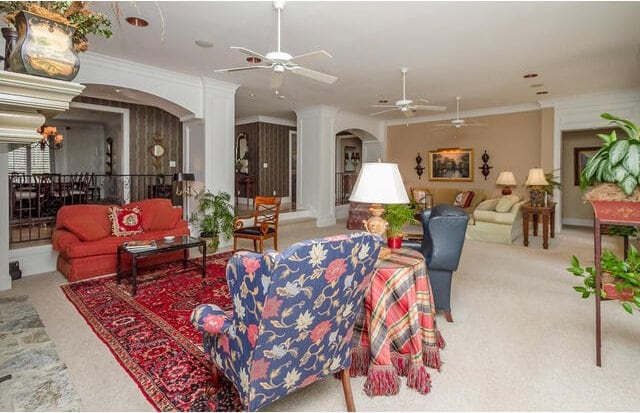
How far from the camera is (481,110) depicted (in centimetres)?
849

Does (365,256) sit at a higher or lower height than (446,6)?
lower

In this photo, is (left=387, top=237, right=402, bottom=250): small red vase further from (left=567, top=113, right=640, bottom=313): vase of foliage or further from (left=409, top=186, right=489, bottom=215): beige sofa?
(left=409, top=186, right=489, bottom=215): beige sofa

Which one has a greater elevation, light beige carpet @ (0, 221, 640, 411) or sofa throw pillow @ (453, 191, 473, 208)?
sofa throw pillow @ (453, 191, 473, 208)

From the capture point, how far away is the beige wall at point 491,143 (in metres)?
7.89

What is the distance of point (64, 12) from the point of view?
54.9 inches

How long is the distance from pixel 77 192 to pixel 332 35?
6.41 m

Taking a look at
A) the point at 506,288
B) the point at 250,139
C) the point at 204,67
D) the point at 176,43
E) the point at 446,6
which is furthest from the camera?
the point at 250,139

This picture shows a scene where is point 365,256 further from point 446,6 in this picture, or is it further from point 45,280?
point 45,280

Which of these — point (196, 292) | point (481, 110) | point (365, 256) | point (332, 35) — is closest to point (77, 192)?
point (196, 292)

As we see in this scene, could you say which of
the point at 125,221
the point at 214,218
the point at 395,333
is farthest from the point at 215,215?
the point at 395,333

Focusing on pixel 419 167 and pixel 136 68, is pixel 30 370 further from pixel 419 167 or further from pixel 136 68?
pixel 419 167

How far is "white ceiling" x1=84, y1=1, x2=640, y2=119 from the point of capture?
3.42 m

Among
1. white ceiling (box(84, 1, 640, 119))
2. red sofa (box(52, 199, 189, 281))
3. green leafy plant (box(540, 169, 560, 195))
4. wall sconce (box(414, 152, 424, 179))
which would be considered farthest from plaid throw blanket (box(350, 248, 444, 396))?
wall sconce (box(414, 152, 424, 179))

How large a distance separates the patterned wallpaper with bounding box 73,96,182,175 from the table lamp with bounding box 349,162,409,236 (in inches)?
299
